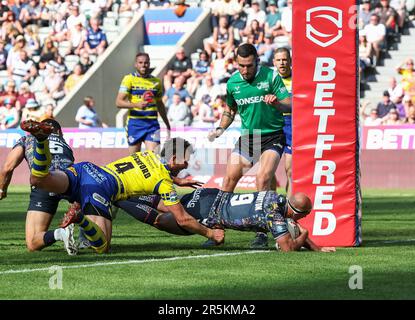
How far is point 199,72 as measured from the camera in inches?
1232

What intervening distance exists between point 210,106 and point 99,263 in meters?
17.9

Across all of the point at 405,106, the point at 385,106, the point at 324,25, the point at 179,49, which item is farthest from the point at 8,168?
the point at 179,49

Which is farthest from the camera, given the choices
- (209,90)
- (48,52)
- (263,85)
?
(48,52)

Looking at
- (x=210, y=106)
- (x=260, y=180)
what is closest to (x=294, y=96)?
(x=260, y=180)

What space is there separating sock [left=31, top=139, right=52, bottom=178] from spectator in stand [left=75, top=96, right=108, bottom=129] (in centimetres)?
1806

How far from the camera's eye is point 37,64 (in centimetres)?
3472

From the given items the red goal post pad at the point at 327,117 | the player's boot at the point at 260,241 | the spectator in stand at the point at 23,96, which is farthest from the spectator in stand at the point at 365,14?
the red goal post pad at the point at 327,117

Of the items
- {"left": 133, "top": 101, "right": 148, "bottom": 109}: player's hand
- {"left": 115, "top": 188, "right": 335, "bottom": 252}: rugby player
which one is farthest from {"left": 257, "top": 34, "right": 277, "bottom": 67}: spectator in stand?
{"left": 115, "top": 188, "right": 335, "bottom": 252}: rugby player

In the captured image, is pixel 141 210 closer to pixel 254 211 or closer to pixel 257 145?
pixel 257 145

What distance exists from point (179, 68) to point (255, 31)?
232 cm

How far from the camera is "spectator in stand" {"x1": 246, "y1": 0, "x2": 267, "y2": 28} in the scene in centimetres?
3114

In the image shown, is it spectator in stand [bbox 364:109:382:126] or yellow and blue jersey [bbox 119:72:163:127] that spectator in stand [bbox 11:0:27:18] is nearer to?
spectator in stand [bbox 364:109:382:126]

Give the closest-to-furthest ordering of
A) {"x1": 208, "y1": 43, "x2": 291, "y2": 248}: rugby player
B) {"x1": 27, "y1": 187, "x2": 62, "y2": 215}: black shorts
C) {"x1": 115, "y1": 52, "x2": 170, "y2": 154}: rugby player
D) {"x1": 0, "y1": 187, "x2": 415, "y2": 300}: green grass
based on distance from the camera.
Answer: {"x1": 0, "y1": 187, "x2": 415, "y2": 300}: green grass < {"x1": 27, "y1": 187, "x2": 62, "y2": 215}: black shorts < {"x1": 208, "y1": 43, "x2": 291, "y2": 248}: rugby player < {"x1": 115, "y1": 52, "x2": 170, "y2": 154}: rugby player
